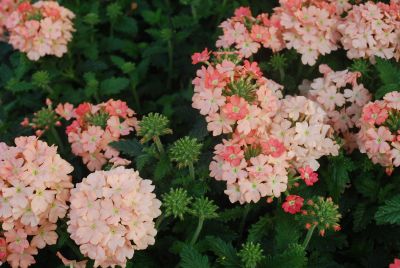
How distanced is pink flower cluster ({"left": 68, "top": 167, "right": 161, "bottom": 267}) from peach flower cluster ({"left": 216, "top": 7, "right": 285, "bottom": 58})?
1059 mm

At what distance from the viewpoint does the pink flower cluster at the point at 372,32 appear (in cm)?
259

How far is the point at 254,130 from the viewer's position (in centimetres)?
221

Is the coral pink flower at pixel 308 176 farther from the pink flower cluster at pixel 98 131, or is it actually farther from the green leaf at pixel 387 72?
the pink flower cluster at pixel 98 131

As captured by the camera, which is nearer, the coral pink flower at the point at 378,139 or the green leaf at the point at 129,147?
the coral pink flower at the point at 378,139

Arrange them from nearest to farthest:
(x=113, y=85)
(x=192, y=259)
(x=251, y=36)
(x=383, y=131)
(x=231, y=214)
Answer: (x=192, y=259)
(x=383, y=131)
(x=231, y=214)
(x=251, y=36)
(x=113, y=85)

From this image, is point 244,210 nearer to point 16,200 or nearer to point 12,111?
point 16,200

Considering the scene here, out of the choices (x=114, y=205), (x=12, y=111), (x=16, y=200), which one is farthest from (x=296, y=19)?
(x=12, y=111)

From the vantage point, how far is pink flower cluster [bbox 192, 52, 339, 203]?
2129 millimetres

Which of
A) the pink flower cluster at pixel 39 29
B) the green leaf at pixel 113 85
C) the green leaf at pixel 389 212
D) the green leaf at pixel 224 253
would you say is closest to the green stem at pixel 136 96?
the green leaf at pixel 113 85

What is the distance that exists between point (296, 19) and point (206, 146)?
0.87 m

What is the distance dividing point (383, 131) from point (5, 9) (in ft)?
8.22

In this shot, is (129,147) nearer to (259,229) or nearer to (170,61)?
(259,229)

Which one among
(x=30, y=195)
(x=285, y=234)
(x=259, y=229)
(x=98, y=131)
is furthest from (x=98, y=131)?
(x=285, y=234)

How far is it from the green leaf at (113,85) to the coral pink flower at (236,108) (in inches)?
46.4
